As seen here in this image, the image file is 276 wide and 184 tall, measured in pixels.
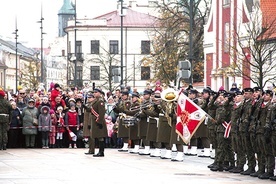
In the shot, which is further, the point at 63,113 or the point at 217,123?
the point at 63,113

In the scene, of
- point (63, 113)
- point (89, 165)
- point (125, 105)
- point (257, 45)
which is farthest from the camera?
point (257, 45)

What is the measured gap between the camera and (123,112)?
91.8ft

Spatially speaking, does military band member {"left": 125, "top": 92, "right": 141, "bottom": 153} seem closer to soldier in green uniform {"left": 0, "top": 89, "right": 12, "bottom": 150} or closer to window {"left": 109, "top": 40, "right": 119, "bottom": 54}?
soldier in green uniform {"left": 0, "top": 89, "right": 12, "bottom": 150}

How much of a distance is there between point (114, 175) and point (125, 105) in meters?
8.56

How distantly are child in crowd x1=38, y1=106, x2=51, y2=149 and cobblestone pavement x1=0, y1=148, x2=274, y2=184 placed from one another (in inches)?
121

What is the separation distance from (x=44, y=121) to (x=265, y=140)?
13405 millimetres

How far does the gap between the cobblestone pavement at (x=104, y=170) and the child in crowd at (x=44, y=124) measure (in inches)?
121

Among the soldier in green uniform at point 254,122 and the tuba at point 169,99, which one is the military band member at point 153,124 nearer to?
the tuba at point 169,99

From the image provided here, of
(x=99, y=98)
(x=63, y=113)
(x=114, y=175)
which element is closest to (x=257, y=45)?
(x=63, y=113)

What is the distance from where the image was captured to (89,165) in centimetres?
2267

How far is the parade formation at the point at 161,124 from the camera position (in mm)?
19625

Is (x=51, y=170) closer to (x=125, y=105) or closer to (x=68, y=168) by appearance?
(x=68, y=168)

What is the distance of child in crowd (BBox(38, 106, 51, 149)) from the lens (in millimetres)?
31016

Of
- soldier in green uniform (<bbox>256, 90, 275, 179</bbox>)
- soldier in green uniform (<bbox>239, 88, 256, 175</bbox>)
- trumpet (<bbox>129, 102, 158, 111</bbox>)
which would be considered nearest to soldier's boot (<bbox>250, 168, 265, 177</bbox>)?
soldier in green uniform (<bbox>256, 90, 275, 179</bbox>)
